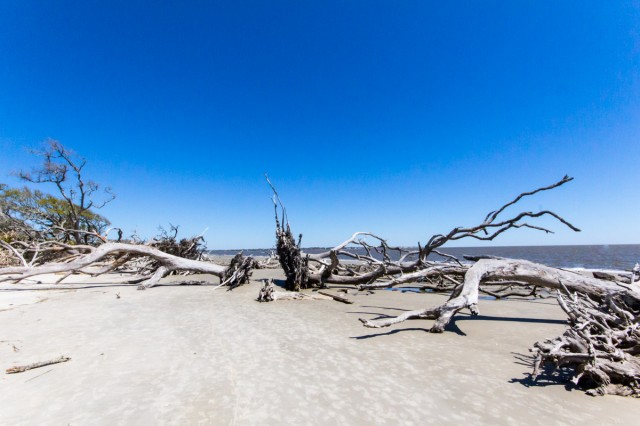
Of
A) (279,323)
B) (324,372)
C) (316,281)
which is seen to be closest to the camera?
Result: (324,372)

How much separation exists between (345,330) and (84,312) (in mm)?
5645

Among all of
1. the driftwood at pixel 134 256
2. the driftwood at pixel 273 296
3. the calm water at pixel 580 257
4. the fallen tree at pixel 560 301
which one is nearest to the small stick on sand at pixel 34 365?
the fallen tree at pixel 560 301

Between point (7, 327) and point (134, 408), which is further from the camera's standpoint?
point (7, 327)

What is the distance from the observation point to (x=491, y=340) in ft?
15.6

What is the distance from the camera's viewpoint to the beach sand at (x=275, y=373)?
2535 mm

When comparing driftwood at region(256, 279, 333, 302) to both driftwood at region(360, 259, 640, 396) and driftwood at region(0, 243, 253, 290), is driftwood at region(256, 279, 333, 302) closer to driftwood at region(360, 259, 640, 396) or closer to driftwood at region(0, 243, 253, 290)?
driftwood at region(0, 243, 253, 290)

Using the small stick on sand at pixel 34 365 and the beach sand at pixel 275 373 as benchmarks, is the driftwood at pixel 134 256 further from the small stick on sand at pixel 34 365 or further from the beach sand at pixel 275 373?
the small stick on sand at pixel 34 365

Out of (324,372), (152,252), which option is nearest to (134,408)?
(324,372)

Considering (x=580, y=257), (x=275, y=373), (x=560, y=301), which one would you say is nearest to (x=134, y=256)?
(x=275, y=373)

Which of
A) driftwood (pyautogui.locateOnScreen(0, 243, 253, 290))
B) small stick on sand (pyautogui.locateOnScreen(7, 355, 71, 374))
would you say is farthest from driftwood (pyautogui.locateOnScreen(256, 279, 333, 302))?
small stick on sand (pyautogui.locateOnScreen(7, 355, 71, 374))

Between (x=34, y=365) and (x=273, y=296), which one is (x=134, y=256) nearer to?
(x=273, y=296)

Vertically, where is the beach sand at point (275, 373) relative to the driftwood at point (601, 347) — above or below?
below

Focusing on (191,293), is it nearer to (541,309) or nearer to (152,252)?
(152,252)

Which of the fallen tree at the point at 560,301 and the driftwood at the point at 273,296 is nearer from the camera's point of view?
the fallen tree at the point at 560,301
